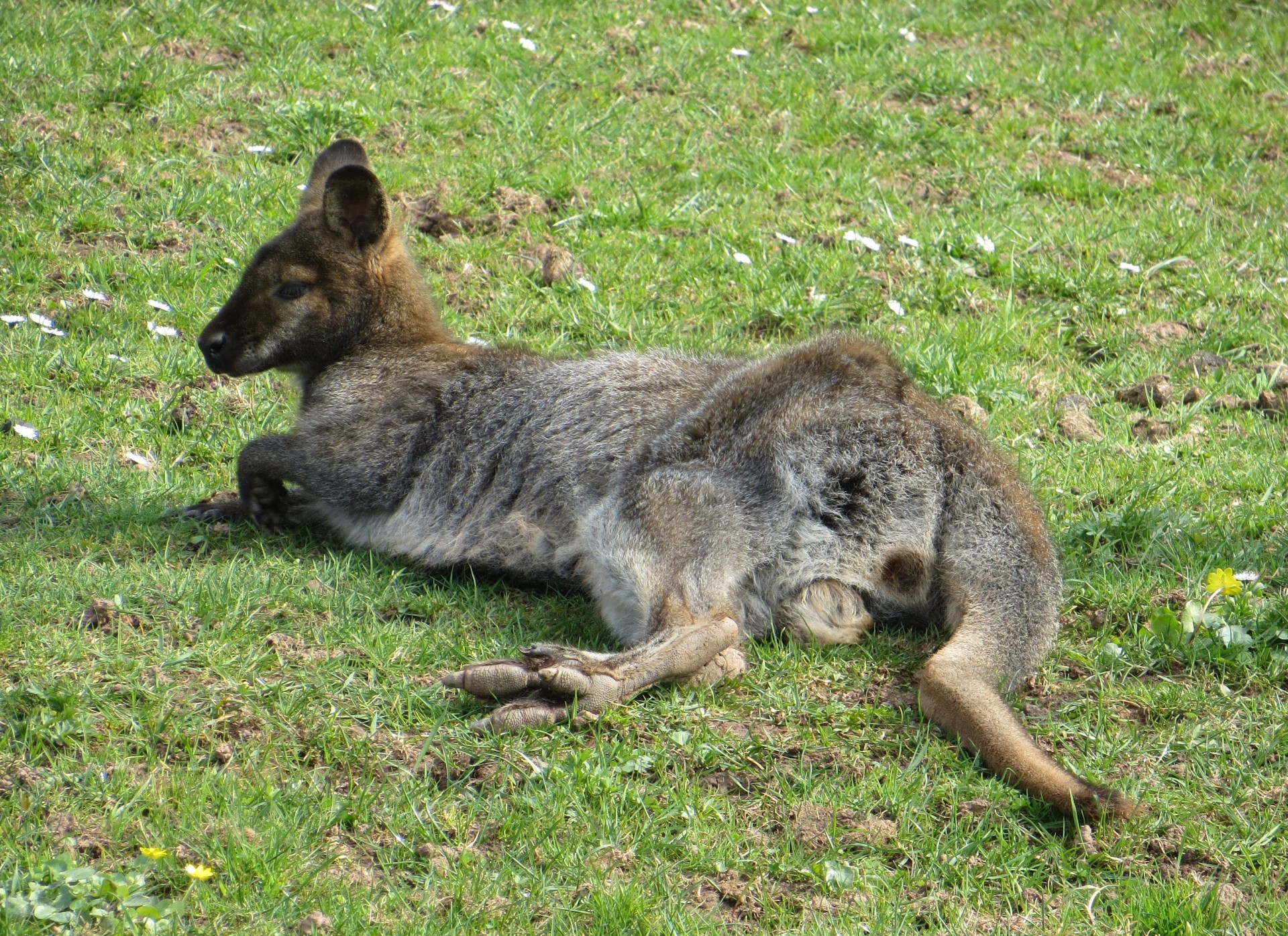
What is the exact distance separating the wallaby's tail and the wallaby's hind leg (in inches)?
25.8

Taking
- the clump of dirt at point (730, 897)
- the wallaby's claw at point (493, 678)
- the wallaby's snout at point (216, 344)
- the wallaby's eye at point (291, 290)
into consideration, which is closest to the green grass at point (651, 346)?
the clump of dirt at point (730, 897)

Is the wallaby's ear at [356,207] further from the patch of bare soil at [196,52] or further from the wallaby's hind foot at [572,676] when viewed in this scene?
the patch of bare soil at [196,52]

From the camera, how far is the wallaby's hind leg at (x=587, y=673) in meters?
3.85

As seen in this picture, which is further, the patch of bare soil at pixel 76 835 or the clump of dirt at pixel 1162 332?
the clump of dirt at pixel 1162 332

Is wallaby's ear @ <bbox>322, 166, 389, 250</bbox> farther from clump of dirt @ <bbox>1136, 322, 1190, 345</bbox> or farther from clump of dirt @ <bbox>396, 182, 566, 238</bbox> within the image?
clump of dirt @ <bbox>1136, 322, 1190, 345</bbox>

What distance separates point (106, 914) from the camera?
2.90 meters

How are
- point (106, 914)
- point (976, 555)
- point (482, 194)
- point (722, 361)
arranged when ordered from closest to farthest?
point (106, 914)
point (976, 555)
point (722, 361)
point (482, 194)

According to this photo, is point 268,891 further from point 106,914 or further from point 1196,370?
point 1196,370

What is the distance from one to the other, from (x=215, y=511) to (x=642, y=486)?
1.70 metres

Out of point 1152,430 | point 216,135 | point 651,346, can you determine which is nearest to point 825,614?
point 651,346

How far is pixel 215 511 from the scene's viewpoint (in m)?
5.22

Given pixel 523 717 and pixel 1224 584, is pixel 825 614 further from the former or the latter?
pixel 1224 584

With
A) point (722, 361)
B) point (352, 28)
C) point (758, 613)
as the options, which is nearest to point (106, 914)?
point (758, 613)

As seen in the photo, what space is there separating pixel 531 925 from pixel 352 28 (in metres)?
7.29
